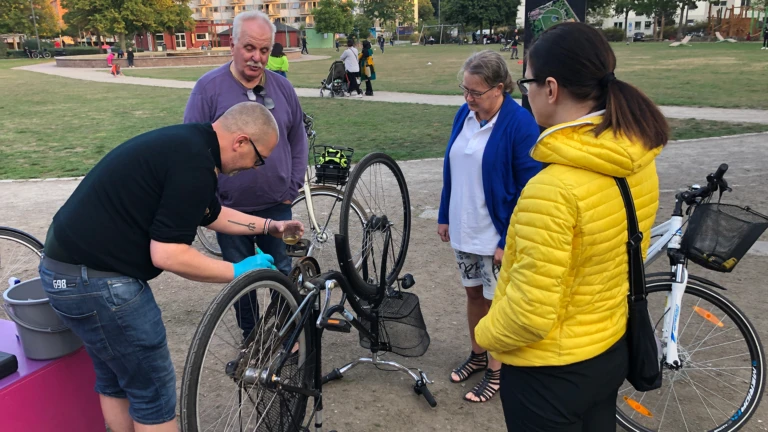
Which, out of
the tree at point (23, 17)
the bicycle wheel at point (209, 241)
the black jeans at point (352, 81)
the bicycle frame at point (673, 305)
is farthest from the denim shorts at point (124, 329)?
the tree at point (23, 17)

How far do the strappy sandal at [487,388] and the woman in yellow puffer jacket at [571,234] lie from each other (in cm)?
138

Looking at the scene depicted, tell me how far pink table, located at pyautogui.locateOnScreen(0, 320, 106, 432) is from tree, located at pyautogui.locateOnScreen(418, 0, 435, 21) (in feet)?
401

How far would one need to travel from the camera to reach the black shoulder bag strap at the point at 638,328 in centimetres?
183

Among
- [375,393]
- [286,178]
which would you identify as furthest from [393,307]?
[286,178]

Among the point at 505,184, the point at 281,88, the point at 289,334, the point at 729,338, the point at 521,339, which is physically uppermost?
the point at 281,88

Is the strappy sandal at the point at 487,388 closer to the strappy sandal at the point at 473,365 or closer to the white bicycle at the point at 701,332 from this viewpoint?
the strappy sandal at the point at 473,365

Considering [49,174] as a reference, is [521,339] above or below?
above

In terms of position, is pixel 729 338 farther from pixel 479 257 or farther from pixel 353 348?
pixel 353 348

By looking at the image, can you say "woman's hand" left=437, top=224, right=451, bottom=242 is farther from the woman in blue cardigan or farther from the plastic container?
the plastic container

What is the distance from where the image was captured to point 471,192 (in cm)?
310

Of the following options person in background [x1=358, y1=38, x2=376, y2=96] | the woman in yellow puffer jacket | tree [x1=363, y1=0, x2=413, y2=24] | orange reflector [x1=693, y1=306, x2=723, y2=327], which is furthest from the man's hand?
tree [x1=363, y1=0, x2=413, y2=24]

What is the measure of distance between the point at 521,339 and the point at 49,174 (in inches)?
346

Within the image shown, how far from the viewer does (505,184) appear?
118 inches

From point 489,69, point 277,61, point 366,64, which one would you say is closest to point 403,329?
point 489,69
